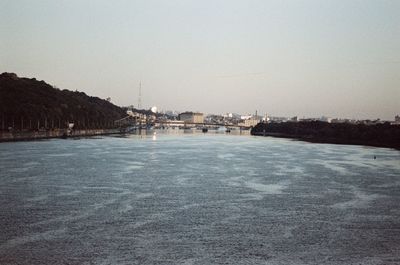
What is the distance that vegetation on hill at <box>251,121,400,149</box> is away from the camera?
70.2 m

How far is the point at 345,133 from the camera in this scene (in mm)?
83250

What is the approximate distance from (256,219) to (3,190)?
10283 mm

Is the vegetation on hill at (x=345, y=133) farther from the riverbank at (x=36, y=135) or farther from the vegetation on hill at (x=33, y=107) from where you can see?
the vegetation on hill at (x=33, y=107)

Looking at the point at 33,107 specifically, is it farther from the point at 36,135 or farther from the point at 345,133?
the point at 345,133

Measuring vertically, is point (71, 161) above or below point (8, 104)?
below

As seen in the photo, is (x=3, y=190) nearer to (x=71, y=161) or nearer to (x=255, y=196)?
(x=255, y=196)

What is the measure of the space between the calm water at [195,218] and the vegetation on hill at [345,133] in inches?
1886

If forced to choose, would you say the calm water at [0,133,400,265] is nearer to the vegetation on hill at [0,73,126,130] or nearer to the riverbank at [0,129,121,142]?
the riverbank at [0,129,121,142]

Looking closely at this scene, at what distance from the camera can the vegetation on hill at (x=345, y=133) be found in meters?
70.2

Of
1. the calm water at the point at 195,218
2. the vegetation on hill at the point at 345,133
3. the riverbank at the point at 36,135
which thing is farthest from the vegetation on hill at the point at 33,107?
the calm water at the point at 195,218

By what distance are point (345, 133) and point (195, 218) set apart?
74.7 m

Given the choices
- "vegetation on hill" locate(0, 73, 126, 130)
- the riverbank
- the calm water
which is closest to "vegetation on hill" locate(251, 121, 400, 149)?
the riverbank

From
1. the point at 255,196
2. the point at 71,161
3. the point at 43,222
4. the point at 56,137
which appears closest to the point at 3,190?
the point at 43,222

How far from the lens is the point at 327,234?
1200cm
